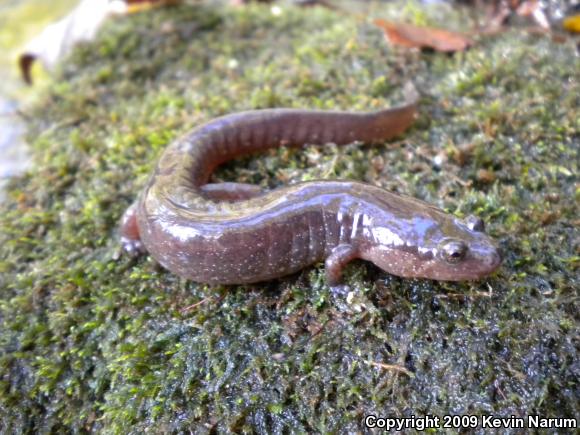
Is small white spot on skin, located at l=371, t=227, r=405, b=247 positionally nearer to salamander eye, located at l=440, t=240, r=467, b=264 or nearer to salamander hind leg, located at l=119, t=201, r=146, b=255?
salamander eye, located at l=440, t=240, r=467, b=264

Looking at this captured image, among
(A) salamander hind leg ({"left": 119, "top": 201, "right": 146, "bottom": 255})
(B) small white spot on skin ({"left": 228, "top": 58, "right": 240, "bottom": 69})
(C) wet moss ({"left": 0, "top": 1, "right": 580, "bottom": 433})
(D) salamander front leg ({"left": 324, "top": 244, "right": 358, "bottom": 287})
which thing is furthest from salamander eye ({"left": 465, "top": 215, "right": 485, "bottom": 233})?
(B) small white spot on skin ({"left": 228, "top": 58, "right": 240, "bottom": 69})

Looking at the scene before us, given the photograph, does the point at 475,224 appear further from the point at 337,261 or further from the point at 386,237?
the point at 337,261

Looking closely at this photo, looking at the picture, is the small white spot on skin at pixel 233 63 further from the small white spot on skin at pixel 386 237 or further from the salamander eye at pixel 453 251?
the salamander eye at pixel 453 251

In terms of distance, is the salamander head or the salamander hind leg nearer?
the salamander head

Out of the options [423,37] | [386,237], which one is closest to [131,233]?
[386,237]

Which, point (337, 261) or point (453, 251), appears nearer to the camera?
point (453, 251)

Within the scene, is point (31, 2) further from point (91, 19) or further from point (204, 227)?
point (204, 227)

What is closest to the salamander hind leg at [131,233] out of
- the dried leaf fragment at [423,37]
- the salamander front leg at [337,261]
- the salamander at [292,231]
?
the salamander at [292,231]
